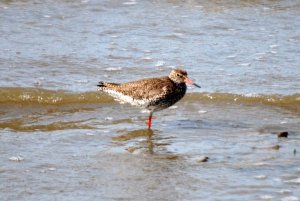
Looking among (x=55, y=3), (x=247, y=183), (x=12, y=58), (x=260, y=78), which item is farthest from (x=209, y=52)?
(x=247, y=183)

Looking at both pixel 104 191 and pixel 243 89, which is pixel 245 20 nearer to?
pixel 243 89

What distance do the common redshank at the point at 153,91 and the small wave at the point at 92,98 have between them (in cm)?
76

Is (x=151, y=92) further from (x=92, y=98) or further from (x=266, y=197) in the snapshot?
(x=266, y=197)

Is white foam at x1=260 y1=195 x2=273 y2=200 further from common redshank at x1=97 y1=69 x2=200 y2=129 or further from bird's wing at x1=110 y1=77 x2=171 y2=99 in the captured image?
bird's wing at x1=110 y1=77 x2=171 y2=99

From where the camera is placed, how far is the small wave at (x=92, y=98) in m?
9.73

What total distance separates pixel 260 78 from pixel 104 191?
452 centimetres

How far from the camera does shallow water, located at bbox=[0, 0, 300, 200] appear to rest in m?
6.84

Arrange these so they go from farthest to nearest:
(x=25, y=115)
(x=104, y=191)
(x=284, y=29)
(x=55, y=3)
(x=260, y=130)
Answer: (x=55, y=3) → (x=284, y=29) → (x=25, y=115) → (x=260, y=130) → (x=104, y=191)

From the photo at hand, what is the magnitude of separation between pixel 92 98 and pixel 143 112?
2.45 feet

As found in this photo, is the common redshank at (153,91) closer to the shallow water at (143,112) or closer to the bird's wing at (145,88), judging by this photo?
the bird's wing at (145,88)

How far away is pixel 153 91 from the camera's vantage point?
891 cm

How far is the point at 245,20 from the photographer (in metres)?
13.4

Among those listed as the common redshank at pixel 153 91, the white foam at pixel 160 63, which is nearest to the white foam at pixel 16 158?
the common redshank at pixel 153 91

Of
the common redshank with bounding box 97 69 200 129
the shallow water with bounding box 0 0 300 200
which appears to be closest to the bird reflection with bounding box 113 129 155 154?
the shallow water with bounding box 0 0 300 200
